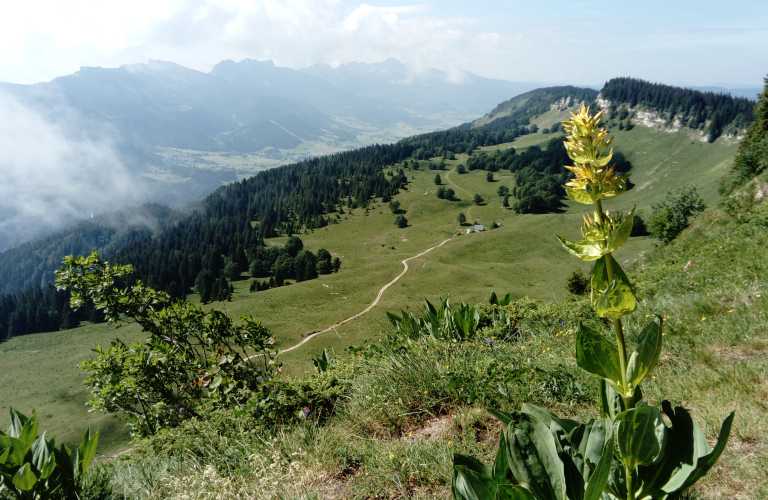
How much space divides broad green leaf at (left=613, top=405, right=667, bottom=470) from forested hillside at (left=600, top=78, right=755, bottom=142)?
171 m

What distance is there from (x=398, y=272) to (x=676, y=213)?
44616 mm

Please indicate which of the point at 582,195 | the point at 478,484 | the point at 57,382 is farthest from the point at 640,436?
the point at 57,382

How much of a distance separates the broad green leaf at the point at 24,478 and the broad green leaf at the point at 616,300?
397 cm

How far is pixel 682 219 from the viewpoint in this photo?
56750 millimetres

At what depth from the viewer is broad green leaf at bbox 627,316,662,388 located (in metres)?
1.76

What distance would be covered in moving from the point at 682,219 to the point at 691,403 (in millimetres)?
66430

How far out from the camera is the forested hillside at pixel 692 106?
444ft

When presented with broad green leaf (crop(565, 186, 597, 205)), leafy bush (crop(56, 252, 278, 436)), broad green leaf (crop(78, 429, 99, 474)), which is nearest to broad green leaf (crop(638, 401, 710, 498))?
broad green leaf (crop(565, 186, 597, 205))

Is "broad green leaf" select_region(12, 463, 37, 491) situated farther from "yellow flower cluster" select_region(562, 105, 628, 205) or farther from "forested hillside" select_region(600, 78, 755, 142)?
"forested hillside" select_region(600, 78, 755, 142)

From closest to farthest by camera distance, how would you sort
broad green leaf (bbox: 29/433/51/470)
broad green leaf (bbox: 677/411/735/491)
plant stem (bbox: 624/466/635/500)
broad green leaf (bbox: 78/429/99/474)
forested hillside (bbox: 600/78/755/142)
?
broad green leaf (bbox: 677/411/735/491)
plant stem (bbox: 624/466/635/500)
broad green leaf (bbox: 29/433/51/470)
broad green leaf (bbox: 78/429/99/474)
forested hillside (bbox: 600/78/755/142)

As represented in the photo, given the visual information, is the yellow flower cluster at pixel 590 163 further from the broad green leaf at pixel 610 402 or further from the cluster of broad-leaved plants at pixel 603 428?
the broad green leaf at pixel 610 402

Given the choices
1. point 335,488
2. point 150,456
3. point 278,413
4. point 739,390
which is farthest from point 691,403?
point 150,456

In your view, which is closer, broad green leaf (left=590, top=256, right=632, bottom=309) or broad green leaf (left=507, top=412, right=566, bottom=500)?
broad green leaf (left=590, top=256, right=632, bottom=309)

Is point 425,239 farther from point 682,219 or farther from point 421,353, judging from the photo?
point 421,353
